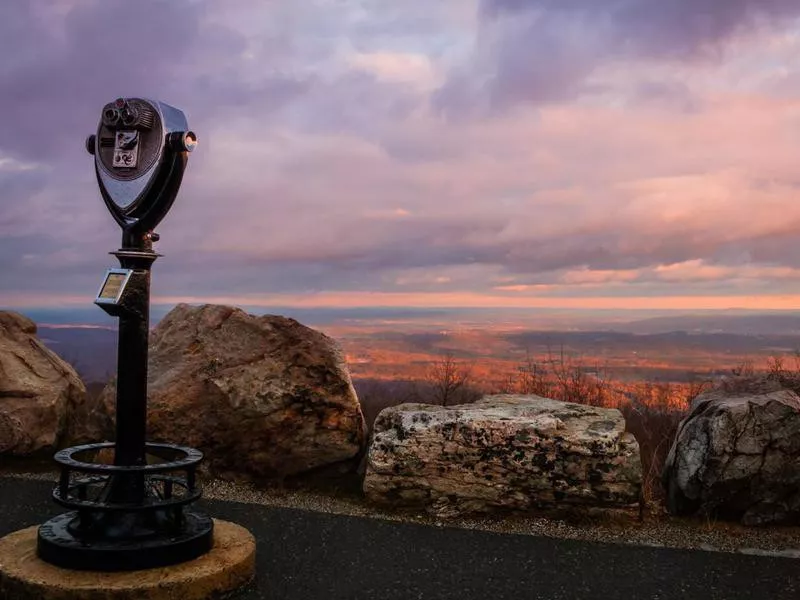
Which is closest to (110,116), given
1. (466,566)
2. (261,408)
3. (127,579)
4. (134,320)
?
(134,320)

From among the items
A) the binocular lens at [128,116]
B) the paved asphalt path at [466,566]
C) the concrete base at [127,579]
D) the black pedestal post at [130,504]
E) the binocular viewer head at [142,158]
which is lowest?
the paved asphalt path at [466,566]

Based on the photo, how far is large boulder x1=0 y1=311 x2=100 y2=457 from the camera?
24.1ft

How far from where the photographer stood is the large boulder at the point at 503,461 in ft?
19.0

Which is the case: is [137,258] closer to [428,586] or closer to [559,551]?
[428,586]

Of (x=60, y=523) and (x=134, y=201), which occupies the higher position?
(x=134, y=201)

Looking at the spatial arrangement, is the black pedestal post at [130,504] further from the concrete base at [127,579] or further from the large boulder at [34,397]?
the large boulder at [34,397]

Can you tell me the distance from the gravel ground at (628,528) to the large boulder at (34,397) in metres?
2.62

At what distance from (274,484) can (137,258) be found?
2.74 meters

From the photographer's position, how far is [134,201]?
181 inches

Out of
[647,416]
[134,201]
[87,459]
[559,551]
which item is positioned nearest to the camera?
[134,201]

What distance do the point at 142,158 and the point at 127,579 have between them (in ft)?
7.68

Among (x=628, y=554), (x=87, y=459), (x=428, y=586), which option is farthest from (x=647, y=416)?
(x=87, y=459)

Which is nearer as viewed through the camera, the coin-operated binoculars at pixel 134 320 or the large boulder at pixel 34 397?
the coin-operated binoculars at pixel 134 320

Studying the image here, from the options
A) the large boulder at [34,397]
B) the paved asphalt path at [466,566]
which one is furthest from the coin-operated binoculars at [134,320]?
the large boulder at [34,397]
